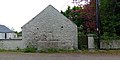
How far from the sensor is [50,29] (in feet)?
133

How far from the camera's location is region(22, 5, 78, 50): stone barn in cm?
3994

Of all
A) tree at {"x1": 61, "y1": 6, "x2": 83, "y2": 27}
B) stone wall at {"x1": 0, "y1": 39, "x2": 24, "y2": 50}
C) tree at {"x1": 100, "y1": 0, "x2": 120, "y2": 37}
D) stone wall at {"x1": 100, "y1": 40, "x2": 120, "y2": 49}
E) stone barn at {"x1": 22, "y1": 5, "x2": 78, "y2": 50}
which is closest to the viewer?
stone wall at {"x1": 100, "y1": 40, "x2": 120, "y2": 49}

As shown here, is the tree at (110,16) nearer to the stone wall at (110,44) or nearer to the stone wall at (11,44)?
the stone wall at (110,44)

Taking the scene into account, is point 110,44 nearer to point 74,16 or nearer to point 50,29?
point 50,29

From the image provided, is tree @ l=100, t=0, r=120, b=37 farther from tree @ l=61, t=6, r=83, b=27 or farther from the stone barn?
tree @ l=61, t=6, r=83, b=27

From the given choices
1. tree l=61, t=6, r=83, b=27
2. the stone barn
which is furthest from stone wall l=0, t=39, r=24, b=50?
tree l=61, t=6, r=83, b=27

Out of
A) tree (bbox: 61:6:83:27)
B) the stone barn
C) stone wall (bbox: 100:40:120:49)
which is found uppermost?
tree (bbox: 61:6:83:27)

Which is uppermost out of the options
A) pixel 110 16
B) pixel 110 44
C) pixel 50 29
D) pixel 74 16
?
pixel 74 16

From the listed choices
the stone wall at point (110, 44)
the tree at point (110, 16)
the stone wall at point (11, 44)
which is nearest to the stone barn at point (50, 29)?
the stone wall at point (11, 44)

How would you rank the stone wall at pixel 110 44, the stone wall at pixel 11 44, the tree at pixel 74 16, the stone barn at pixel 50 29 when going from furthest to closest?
the tree at pixel 74 16 → the stone wall at pixel 11 44 → the stone barn at pixel 50 29 → the stone wall at pixel 110 44

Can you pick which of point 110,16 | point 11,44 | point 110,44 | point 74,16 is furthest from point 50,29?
point 74,16

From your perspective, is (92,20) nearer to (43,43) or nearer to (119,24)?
(119,24)

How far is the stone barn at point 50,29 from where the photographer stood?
131ft

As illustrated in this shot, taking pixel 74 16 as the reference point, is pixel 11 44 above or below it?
below
